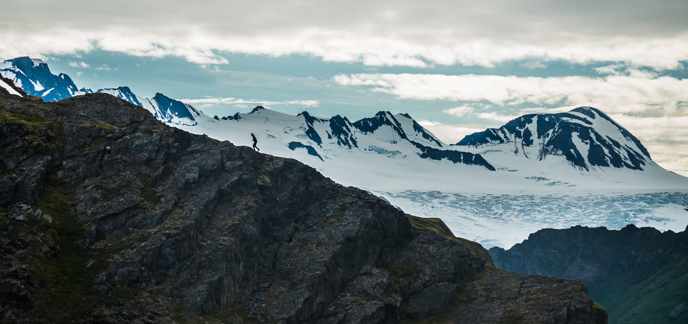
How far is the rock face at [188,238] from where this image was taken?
3536 inches

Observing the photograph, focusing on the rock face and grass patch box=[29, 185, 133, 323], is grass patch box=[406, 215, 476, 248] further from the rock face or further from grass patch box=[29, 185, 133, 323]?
grass patch box=[29, 185, 133, 323]

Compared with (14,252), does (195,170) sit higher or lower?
higher

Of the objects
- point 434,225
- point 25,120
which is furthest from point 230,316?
point 434,225

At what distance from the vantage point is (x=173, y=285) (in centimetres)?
9944

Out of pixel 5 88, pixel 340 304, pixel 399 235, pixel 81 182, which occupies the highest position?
pixel 5 88

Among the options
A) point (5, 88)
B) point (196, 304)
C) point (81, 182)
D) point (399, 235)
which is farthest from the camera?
point (399, 235)

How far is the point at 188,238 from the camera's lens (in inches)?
4193

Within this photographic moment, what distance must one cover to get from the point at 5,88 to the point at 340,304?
98.2m

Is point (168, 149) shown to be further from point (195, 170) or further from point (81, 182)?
point (81, 182)

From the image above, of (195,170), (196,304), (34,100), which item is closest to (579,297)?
(196,304)

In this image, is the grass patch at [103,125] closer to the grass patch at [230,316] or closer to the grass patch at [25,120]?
the grass patch at [25,120]

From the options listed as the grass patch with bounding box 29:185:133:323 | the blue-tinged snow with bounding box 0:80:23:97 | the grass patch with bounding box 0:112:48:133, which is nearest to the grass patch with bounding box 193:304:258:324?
the grass patch with bounding box 29:185:133:323

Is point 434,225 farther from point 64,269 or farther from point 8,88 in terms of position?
point 8,88

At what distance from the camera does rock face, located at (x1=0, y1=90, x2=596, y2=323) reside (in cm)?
8981
